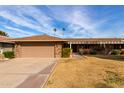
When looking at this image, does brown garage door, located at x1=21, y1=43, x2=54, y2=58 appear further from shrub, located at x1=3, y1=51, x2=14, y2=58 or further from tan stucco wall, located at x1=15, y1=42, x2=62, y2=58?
shrub, located at x1=3, y1=51, x2=14, y2=58

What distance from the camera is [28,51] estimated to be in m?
27.2

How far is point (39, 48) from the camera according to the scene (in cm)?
2714

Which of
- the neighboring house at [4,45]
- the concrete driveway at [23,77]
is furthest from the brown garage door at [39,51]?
the concrete driveway at [23,77]

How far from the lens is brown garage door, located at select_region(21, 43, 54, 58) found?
27141 millimetres

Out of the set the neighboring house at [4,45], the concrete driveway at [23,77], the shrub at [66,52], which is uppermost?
the neighboring house at [4,45]

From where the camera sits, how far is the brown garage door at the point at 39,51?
27.1 metres

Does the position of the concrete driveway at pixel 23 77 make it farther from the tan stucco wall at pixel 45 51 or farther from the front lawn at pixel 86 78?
the tan stucco wall at pixel 45 51

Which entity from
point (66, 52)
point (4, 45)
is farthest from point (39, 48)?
point (4, 45)

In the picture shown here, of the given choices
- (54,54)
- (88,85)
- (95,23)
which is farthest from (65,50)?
(88,85)

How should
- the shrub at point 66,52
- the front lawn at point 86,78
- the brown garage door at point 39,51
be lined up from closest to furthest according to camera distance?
the front lawn at point 86,78
the shrub at point 66,52
the brown garage door at point 39,51


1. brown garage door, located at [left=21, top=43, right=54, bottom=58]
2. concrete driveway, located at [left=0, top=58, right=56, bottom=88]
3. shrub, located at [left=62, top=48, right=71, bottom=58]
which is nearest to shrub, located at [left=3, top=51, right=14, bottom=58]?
brown garage door, located at [left=21, top=43, right=54, bottom=58]

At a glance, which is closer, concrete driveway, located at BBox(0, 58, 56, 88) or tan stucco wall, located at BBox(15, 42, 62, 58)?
concrete driveway, located at BBox(0, 58, 56, 88)
